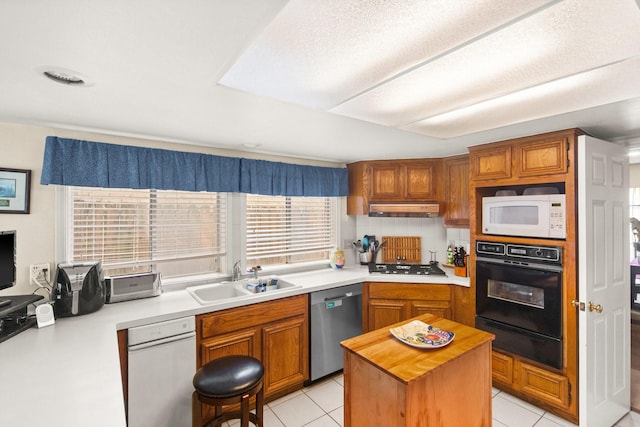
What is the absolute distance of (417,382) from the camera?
1347mm

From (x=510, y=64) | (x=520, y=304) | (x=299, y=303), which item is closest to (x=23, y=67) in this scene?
(x=510, y=64)

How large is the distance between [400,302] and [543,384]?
1.23 m

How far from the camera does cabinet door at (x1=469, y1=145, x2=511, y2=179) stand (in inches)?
96.7

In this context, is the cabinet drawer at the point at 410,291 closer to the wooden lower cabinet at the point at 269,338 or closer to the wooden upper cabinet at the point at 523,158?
the wooden lower cabinet at the point at 269,338

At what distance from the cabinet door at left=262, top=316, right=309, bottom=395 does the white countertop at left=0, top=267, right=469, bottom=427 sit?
1.20 ft

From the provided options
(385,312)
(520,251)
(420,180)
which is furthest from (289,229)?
(520,251)

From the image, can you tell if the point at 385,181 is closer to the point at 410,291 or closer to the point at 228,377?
the point at 410,291

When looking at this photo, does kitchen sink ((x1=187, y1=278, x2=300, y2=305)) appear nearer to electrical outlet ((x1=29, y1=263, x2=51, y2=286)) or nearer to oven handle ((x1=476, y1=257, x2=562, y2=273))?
electrical outlet ((x1=29, y1=263, x2=51, y2=286))

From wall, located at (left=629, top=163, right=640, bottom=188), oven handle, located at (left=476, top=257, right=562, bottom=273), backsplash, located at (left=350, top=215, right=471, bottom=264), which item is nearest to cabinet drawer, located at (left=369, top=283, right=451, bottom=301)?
oven handle, located at (left=476, top=257, right=562, bottom=273)

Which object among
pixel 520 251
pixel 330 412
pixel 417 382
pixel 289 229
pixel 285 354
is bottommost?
pixel 330 412

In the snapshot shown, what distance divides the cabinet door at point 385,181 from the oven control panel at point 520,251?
1.05 metres

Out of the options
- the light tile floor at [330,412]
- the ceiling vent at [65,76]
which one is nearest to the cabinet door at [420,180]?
the light tile floor at [330,412]

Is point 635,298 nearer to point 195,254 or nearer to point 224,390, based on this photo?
point 224,390

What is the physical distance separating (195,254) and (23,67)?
1785 mm
